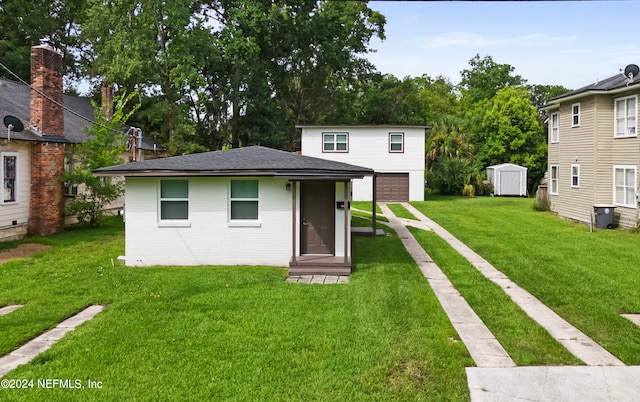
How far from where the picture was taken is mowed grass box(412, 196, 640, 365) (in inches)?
296

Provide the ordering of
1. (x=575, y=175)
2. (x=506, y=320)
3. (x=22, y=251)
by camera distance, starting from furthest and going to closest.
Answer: (x=575, y=175) → (x=22, y=251) → (x=506, y=320)

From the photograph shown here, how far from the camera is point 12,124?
1510 cm

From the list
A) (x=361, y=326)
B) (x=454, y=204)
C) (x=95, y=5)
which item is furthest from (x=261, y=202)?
(x=95, y=5)

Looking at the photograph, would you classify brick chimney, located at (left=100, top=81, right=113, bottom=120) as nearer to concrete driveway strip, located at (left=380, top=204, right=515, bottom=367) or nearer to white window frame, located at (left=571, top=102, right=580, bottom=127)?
concrete driveway strip, located at (left=380, top=204, right=515, bottom=367)

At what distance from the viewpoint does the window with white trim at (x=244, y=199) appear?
1193cm

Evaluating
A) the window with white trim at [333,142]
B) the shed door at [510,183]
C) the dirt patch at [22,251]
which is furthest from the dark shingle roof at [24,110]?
the shed door at [510,183]

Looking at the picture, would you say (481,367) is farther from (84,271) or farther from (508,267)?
(84,271)

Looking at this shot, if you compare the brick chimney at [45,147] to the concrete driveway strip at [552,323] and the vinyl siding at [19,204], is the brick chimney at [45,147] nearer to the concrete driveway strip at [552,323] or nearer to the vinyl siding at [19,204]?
the vinyl siding at [19,204]

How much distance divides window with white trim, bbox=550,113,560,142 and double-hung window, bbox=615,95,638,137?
4.09 metres

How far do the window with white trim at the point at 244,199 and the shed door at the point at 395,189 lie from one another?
1855cm

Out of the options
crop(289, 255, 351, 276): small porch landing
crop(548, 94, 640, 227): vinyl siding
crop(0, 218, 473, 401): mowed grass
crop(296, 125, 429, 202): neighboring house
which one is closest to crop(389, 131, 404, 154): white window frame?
crop(296, 125, 429, 202): neighboring house

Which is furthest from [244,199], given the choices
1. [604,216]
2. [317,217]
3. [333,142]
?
[333,142]

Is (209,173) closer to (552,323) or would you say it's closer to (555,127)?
(552,323)

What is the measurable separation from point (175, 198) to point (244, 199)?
1.76 m
